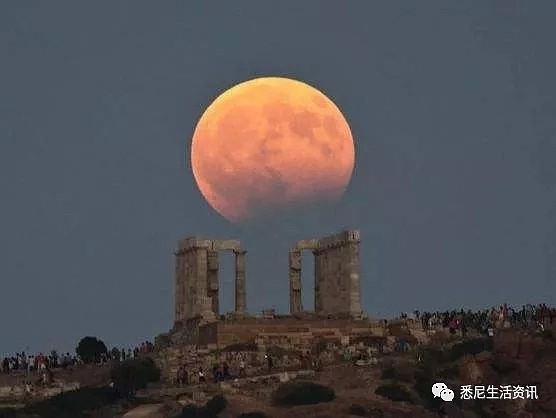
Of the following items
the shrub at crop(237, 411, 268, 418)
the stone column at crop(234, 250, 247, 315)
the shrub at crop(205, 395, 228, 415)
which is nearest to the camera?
the shrub at crop(237, 411, 268, 418)

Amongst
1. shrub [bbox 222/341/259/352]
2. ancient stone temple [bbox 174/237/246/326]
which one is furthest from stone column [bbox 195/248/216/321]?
shrub [bbox 222/341/259/352]

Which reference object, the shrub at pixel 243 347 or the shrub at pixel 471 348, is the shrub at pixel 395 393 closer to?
the shrub at pixel 471 348

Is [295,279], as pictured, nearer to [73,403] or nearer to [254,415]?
[73,403]

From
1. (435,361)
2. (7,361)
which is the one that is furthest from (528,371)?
(7,361)

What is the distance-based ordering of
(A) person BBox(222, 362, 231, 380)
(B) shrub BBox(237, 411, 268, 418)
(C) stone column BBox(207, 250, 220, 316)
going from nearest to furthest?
1. (B) shrub BBox(237, 411, 268, 418)
2. (A) person BBox(222, 362, 231, 380)
3. (C) stone column BBox(207, 250, 220, 316)

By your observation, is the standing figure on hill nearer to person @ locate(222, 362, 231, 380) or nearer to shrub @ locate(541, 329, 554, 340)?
person @ locate(222, 362, 231, 380)

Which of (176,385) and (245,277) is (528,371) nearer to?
(176,385)
